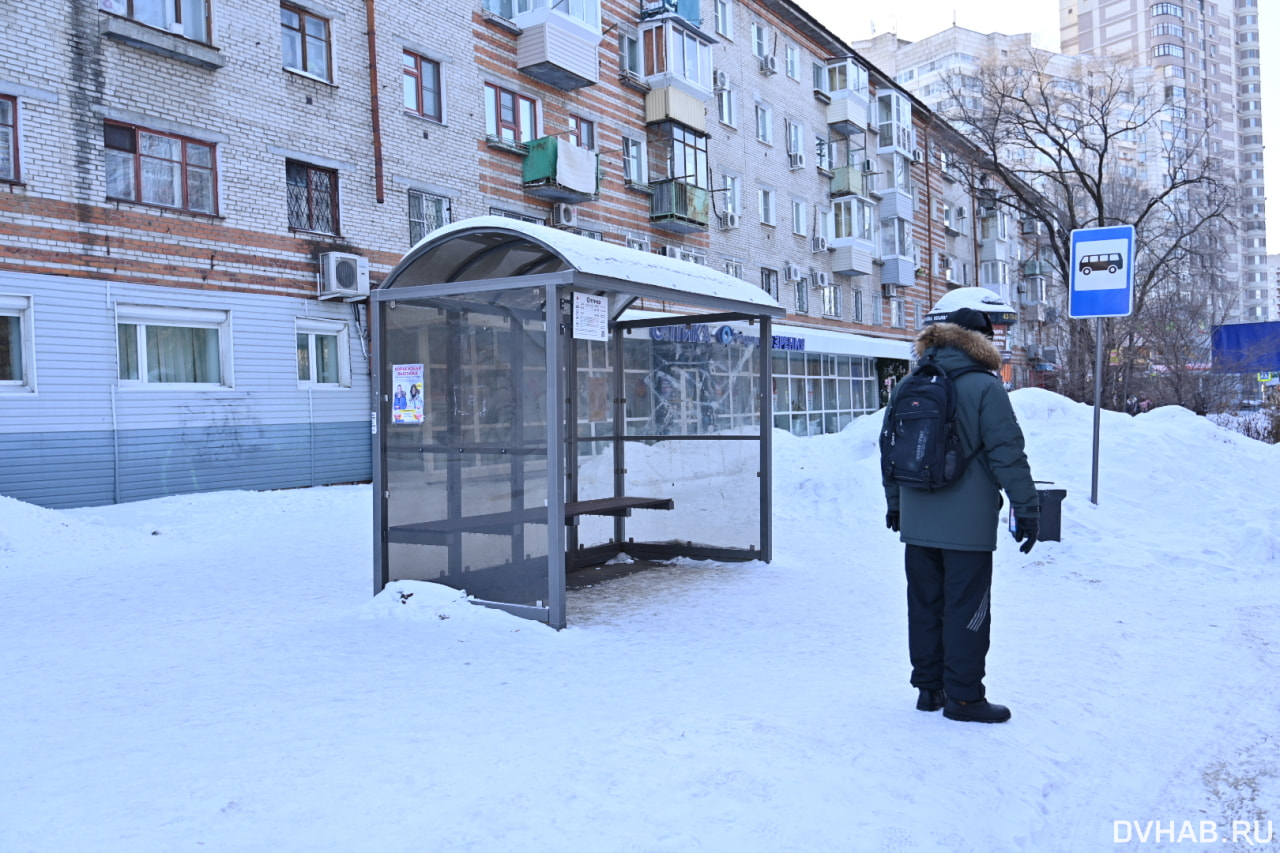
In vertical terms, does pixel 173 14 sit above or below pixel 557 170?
above

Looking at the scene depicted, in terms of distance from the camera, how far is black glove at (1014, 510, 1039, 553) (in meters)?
4.50

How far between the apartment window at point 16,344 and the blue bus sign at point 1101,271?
12.8 metres

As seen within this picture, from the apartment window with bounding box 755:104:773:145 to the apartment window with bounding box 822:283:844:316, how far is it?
5.52m

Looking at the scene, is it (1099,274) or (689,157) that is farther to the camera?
(689,157)

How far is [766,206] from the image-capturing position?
3119 centimetres

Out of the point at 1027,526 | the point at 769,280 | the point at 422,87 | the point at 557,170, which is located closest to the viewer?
the point at 1027,526

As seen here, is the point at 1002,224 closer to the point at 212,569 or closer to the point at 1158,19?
the point at 212,569

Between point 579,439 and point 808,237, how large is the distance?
26.0m

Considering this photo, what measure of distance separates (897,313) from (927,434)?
3646 cm

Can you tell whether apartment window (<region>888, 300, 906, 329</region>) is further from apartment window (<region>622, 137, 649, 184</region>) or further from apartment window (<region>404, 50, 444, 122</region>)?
apartment window (<region>404, 50, 444, 122</region>)

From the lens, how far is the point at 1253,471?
13.4 meters

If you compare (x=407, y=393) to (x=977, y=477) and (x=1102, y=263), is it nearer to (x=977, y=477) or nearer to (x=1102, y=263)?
(x=977, y=477)

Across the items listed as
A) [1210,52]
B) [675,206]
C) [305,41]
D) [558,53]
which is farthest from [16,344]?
[1210,52]

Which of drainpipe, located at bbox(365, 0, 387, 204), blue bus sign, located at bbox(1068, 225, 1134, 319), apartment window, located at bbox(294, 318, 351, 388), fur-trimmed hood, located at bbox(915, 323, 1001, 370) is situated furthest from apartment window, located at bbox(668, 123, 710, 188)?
fur-trimmed hood, located at bbox(915, 323, 1001, 370)
